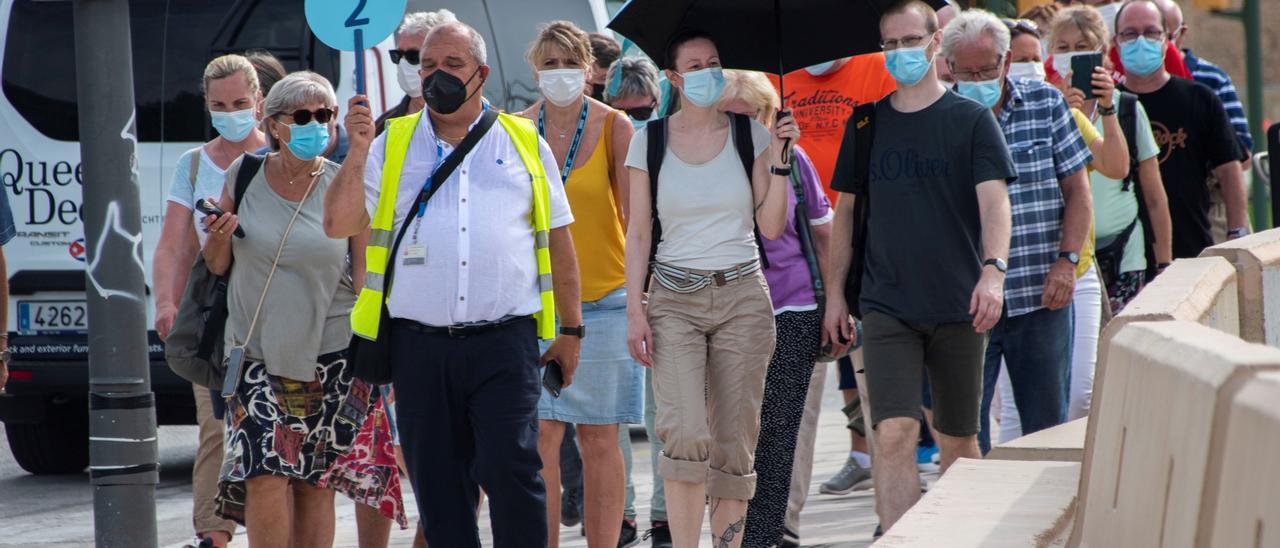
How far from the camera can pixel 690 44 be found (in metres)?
6.18

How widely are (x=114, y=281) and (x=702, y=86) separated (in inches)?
78.7

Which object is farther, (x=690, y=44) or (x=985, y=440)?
(x=985, y=440)

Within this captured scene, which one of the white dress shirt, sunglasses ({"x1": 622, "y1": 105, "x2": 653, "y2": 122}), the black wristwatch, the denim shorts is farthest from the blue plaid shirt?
the white dress shirt

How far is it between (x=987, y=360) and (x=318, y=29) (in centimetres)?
290

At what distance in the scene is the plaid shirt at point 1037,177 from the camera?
6703 mm

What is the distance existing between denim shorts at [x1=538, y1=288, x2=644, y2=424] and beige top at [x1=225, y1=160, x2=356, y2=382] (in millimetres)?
914

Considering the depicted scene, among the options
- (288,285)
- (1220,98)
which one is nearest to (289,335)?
(288,285)

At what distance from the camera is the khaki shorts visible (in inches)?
→ 232

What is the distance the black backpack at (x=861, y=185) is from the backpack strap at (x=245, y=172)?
199 cm

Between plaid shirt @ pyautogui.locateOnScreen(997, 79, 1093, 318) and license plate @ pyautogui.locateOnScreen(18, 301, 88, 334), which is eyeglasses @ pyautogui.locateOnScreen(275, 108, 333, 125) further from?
license plate @ pyautogui.locateOnScreen(18, 301, 88, 334)

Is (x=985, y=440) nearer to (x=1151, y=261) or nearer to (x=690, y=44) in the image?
(x=1151, y=261)

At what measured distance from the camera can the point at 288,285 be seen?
5953mm

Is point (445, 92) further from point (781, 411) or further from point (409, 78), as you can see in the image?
point (409, 78)

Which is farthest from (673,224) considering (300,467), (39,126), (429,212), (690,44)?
(39,126)
